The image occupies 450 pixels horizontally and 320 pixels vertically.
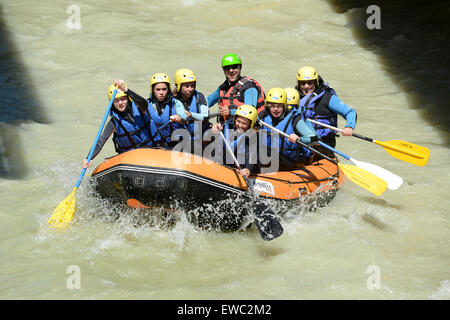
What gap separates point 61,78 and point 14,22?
3.18 meters

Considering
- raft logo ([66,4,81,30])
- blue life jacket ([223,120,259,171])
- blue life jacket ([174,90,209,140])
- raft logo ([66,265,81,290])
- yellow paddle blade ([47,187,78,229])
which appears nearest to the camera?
raft logo ([66,265,81,290])

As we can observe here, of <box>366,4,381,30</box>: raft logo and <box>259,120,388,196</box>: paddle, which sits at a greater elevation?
<box>366,4,381,30</box>: raft logo

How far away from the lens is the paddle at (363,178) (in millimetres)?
5098

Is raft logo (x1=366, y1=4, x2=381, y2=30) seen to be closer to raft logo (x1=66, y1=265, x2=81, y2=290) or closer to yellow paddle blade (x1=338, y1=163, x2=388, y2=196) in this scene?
yellow paddle blade (x1=338, y1=163, x2=388, y2=196)

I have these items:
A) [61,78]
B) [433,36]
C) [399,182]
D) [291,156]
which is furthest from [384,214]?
[433,36]

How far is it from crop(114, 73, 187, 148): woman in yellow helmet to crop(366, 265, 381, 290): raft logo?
221cm

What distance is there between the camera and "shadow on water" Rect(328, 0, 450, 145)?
28.1 feet

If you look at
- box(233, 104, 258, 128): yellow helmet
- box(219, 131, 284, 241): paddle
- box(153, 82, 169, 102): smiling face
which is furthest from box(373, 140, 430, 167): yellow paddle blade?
box(153, 82, 169, 102): smiling face

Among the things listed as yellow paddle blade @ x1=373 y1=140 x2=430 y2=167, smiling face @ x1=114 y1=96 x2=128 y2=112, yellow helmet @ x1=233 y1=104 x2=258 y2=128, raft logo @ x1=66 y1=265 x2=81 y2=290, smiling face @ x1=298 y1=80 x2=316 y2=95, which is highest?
smiling face @ x1=298 y1=80 x2=316 y2=95

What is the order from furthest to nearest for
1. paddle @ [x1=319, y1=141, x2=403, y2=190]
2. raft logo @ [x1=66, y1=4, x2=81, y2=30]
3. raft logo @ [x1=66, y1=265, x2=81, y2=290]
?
1. raft logo @ [x1=66, y1=4, x2=81, y2=30]
2. paddle @ [x1=319, y1=141, x2=403, y2=190]
3. raft logo @ [x1=66, y1=265, x2=81, y2=290]

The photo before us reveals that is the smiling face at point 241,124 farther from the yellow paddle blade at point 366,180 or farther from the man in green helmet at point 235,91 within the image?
the yellow paddle blade at point 366,180

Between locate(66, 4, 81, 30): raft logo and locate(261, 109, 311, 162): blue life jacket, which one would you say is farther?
locate(66, 4, 81, 30): raft logo

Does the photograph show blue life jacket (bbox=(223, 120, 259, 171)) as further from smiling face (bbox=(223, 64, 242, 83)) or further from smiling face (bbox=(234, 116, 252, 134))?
smiling face (bbox=(223, 64, 242, 83))

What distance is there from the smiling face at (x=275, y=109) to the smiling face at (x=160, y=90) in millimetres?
1032
